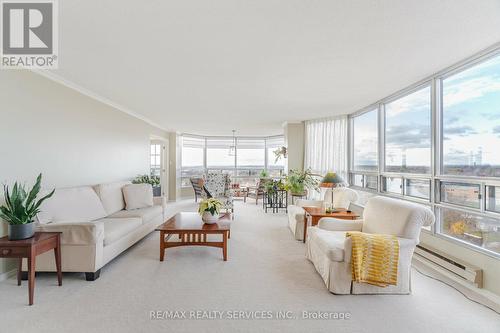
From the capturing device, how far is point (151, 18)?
2023mm

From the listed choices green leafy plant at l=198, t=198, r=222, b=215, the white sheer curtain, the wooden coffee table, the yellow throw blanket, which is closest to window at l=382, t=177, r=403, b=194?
the white sheer curtain

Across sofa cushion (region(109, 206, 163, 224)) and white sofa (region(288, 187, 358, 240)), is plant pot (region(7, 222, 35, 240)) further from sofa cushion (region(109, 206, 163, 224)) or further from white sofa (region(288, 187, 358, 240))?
white sofa (region(288, 187, 358, 240))

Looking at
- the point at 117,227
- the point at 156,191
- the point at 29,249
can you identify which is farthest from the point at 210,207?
the point at 156,191

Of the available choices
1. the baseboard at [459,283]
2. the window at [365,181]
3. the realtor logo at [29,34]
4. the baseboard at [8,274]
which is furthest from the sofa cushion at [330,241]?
the baseboard at [8,274]

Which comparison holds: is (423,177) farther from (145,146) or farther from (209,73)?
(145,146)

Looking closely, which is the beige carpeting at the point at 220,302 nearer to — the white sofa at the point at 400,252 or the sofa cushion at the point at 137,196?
the white sofa at the point at 400,252

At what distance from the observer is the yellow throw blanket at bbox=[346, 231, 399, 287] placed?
2324 mm

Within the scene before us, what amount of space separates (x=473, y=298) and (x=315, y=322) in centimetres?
174

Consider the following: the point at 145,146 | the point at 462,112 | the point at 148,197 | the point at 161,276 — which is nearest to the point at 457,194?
the point at 462,112

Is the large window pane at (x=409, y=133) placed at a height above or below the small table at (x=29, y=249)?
above

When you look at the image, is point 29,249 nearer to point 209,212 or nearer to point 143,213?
point 143,213

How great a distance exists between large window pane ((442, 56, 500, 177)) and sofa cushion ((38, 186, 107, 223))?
16.4ft

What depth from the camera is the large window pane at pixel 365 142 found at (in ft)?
16.1

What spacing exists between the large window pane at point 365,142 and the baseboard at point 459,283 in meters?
2.12
